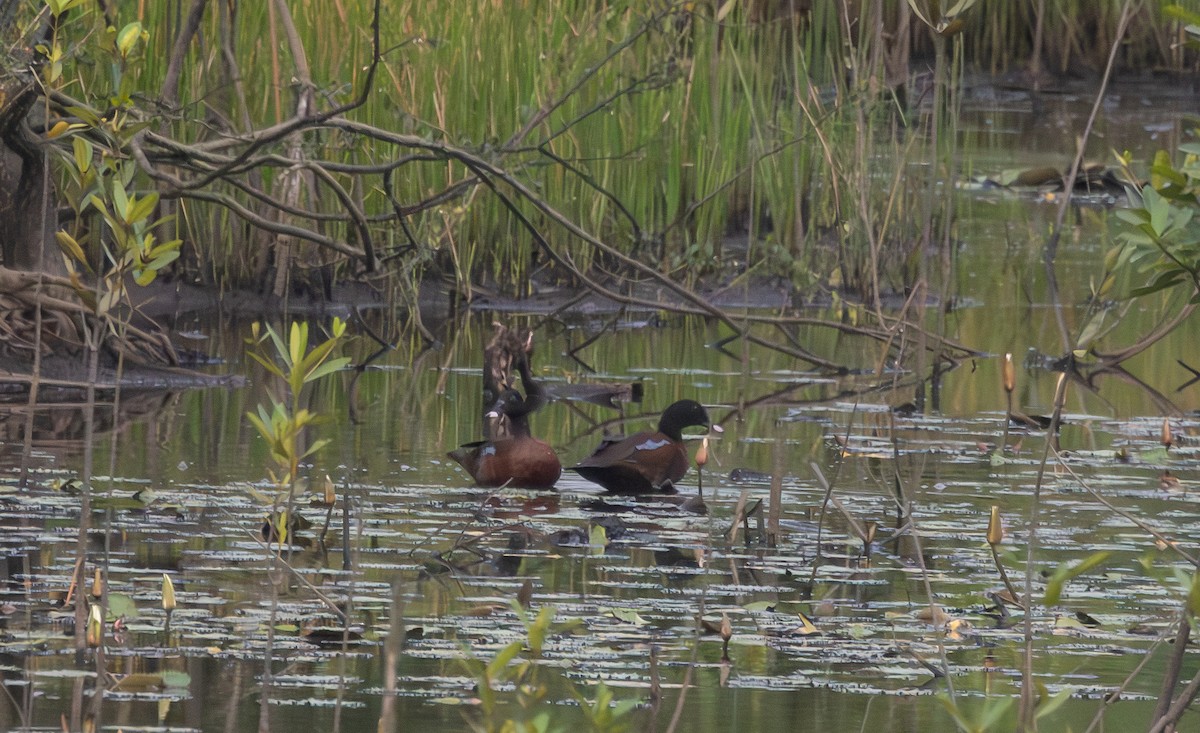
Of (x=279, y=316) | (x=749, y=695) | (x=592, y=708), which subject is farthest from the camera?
(x=279, y=316)

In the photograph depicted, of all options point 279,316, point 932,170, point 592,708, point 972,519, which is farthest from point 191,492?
point 279,316

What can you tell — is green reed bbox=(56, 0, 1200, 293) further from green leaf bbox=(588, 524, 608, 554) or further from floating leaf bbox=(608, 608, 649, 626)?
floating leaf bbox=(608, 608, 649, 626)

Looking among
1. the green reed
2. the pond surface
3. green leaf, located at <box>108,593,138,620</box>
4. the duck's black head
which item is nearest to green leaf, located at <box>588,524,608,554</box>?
the pond surface

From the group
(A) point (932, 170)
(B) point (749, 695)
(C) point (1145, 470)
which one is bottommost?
(B) point (749, 695)

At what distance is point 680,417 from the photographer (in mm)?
6680

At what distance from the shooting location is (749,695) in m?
3.97

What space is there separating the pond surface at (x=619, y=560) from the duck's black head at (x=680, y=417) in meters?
0.18

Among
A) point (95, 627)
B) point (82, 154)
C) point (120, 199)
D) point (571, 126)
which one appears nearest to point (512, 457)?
point (82, 154)

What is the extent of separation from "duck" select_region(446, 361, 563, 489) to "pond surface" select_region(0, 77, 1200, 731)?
6 centimetres

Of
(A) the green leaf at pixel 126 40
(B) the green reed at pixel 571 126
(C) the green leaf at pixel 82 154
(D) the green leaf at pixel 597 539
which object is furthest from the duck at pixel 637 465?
(B) the green reed at pixel 571 126

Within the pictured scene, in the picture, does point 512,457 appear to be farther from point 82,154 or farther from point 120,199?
point 120,199

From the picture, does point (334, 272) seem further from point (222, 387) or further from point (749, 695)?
point (749, 695)

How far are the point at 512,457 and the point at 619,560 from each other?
3.33ft

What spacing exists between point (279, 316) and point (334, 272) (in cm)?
50
